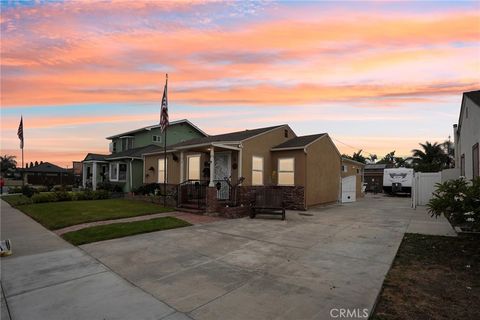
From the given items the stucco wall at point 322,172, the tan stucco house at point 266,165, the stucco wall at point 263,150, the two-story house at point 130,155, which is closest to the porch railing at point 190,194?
the tan stucco house at point 266,165

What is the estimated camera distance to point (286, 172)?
15.6m

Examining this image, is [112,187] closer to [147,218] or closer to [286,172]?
[147,218]

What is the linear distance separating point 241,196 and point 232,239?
5607 millimetres

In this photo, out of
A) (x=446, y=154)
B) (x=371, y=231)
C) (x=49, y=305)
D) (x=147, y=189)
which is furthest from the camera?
(x=446, y=154)

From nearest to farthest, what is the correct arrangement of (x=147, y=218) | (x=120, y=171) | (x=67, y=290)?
(x=67, y=290)
(x=147, y=218)
(x=120, y=171)

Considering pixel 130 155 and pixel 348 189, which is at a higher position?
pixel 130 155

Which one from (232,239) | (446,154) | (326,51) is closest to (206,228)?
(232,239)

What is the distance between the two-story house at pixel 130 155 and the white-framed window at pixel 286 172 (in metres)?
11.3

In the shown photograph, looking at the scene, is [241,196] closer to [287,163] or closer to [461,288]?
[287,163]

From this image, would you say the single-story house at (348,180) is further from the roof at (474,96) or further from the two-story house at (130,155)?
the two-story house at (130,155)

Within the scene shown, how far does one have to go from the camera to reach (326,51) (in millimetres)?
12188

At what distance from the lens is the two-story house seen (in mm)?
22500

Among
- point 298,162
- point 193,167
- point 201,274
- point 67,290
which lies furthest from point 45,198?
point 201,274

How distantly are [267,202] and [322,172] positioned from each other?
19.0 feet
